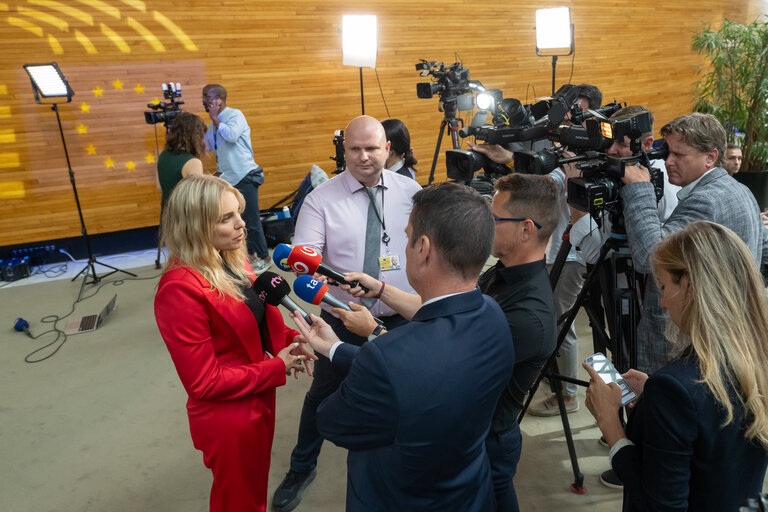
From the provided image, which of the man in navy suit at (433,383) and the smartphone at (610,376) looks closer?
the man in navy suit at (433,383)

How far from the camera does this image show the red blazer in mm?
1846

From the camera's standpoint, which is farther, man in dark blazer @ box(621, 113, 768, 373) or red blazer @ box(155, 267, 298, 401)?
man in dark blazer @ box(621, 113, 768, 373)

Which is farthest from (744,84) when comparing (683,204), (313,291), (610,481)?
(313,291)

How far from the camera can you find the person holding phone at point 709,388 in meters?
1.27

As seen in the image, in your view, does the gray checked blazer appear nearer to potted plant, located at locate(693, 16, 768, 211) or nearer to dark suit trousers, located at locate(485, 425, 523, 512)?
dark suit trousers, located at locate(485, 425, 523, 512)

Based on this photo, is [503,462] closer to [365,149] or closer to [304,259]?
[304,259]

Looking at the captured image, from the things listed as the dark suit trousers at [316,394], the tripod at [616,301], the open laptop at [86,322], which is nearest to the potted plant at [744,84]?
the tripod at [616,301]

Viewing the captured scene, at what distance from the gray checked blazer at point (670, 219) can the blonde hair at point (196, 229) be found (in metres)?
1.53

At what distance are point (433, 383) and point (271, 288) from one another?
0.89 m

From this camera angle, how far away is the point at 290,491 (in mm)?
2730

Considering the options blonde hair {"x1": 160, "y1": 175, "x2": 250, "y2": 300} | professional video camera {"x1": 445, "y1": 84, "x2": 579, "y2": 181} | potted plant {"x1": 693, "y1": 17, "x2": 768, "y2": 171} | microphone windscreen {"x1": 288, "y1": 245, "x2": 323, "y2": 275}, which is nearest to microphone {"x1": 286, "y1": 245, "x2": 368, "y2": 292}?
microphone windscreen {"x1": 288, "y1": 245, "x2": 323, "y2": 275}

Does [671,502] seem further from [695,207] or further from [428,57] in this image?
[428,57]

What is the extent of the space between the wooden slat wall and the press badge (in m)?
4.87

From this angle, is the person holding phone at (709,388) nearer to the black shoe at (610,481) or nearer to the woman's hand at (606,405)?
the woman's hand at (606,405)
